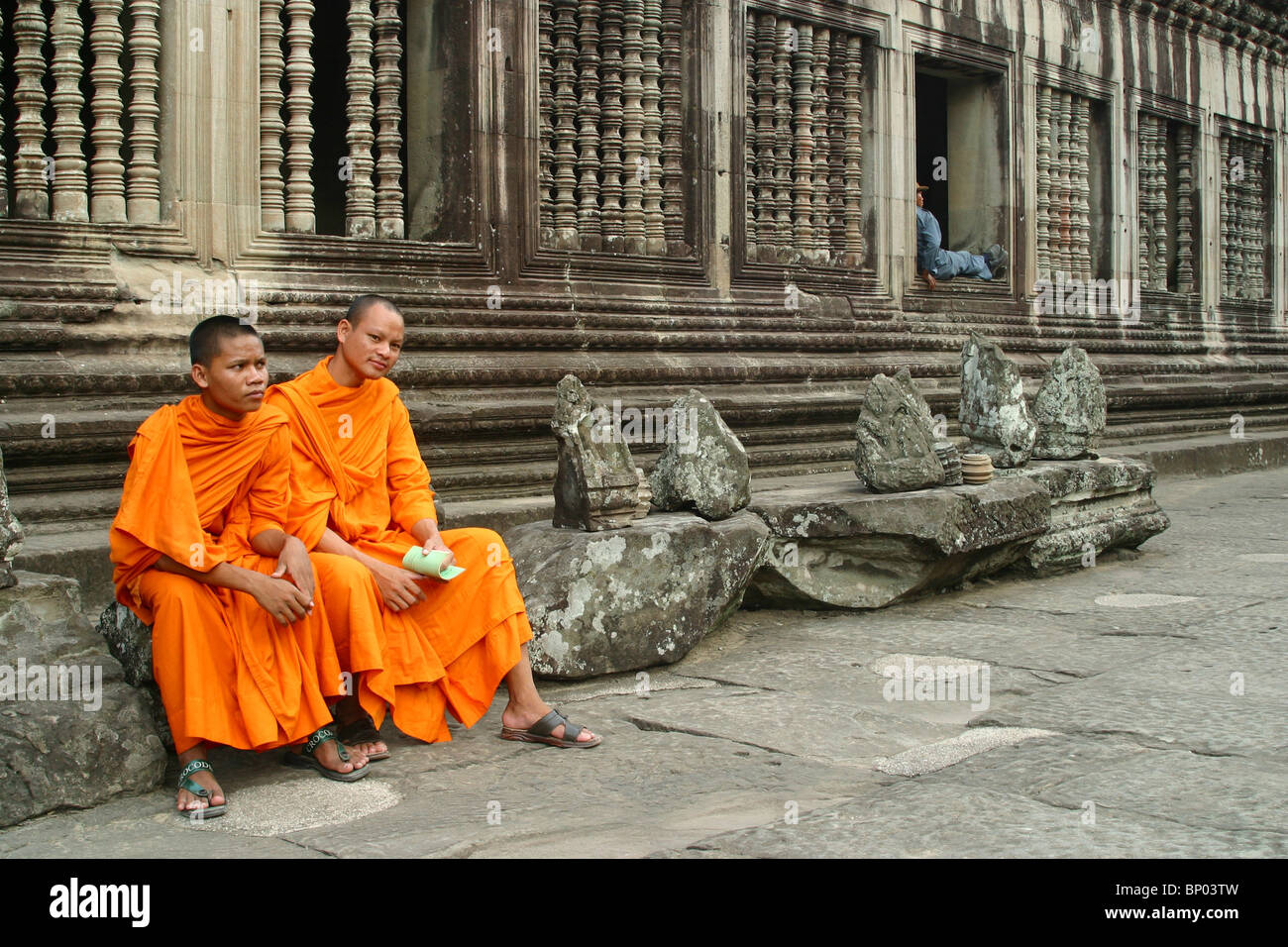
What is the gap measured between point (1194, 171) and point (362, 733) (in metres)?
11.3

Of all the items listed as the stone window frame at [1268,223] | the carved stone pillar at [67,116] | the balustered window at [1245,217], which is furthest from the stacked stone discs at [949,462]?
the balustered window at [1245,217]

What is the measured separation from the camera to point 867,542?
5.71 metres

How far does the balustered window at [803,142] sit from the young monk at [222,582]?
16.4 ft

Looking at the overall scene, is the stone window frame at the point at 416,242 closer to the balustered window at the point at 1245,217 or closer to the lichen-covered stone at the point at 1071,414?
the lichen-covered stone at the point at 1071,414

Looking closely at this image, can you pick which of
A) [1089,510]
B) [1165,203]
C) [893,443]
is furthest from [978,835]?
[1165,203]

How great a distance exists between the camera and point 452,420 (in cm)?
620

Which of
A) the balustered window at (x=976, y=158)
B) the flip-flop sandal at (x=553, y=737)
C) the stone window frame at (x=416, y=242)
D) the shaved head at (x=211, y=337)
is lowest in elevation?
the flip-flop sandal at (x=553, y=737)

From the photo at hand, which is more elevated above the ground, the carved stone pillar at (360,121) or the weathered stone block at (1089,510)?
the carved stone pillar at (360,121)

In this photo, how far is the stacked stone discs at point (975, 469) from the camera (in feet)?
20.0

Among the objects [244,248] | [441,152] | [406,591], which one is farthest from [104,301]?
[406,591]

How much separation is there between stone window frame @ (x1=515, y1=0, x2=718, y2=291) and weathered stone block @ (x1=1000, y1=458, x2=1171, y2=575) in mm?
2352

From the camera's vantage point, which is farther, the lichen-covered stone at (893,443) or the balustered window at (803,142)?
the balustered window at (803,142)

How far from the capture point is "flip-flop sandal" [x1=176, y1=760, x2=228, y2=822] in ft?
10.5

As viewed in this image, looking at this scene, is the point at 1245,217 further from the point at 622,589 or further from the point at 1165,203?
the point at 622,589
